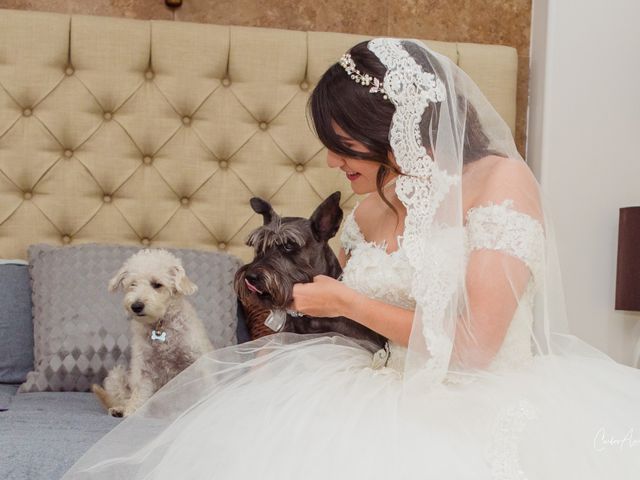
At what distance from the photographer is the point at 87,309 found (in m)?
2.28

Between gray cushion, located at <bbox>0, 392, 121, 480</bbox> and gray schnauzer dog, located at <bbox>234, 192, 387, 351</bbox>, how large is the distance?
1.68ft

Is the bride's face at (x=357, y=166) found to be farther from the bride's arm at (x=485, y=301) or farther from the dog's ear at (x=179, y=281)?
the dog's ear at (x=179, y=281)

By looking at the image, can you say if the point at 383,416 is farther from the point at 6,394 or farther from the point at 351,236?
the point at 6,394

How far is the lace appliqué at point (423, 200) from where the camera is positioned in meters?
1.47

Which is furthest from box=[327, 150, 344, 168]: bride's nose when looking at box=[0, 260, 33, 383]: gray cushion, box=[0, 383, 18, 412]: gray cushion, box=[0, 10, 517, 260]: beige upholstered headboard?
box=[0, 260, 33, 383]: gray cushion

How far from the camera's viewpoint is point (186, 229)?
108 inches

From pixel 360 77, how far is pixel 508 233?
19.4 inches

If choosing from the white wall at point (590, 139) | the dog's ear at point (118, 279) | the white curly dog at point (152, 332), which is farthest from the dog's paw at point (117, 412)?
the white wall at point (590, 139)

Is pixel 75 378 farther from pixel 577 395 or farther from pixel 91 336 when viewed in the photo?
pixel 577 395

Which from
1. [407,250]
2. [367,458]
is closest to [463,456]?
[367,458]

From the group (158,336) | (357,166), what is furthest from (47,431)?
(357,166)

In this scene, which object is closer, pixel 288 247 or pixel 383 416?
pixel 383 416

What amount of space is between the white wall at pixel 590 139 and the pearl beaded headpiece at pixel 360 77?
56.0 inches

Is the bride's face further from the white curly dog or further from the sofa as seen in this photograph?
the sofa
